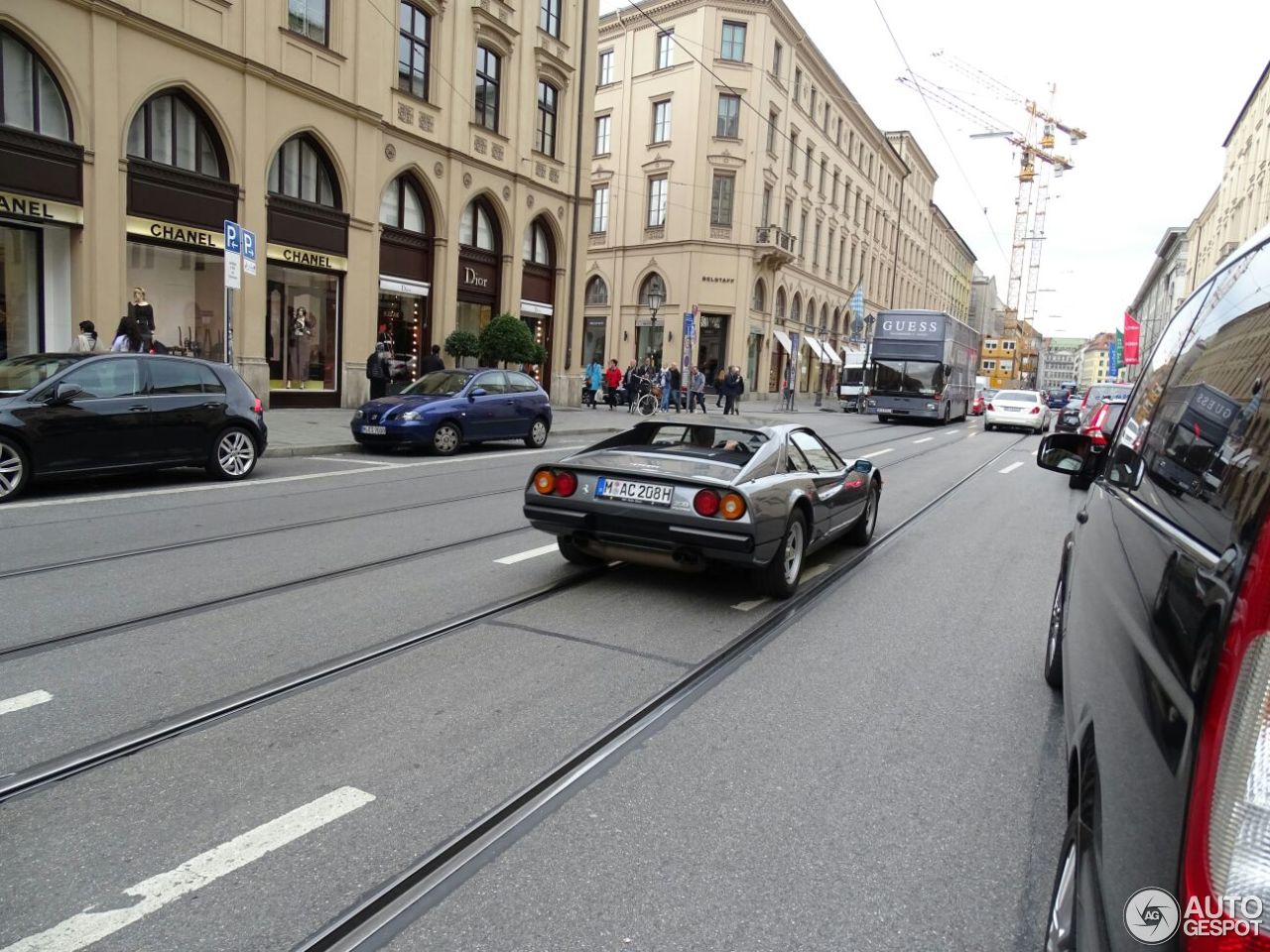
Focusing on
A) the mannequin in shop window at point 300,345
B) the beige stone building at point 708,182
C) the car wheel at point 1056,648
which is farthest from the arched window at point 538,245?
the car wheel at point 1056,648

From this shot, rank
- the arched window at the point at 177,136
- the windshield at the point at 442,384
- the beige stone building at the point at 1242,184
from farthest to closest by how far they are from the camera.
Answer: the beige stone building at the point at 1242,184, the arched window at the point at 177,136, the windshield at the point at 442,384

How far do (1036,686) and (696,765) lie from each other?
7.21 feet

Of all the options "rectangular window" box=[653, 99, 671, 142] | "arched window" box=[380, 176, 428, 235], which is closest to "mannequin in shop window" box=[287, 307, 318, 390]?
"arched window" box=[380, 176, 428, 235]

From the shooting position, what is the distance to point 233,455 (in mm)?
11000

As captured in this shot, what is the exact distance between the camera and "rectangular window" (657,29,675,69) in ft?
141

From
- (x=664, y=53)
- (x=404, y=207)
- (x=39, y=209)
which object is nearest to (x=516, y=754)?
(x=39, y=209)

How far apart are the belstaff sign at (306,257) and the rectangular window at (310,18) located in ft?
15.6

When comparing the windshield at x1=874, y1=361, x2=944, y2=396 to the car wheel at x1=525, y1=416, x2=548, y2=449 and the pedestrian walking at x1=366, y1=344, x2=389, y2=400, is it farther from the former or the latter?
the pedestrian walking at x1=366, y1=344, x2=389, y2=400

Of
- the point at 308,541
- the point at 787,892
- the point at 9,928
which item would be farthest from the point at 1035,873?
the point at 308,541

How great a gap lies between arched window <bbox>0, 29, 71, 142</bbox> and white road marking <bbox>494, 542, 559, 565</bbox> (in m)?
13.7

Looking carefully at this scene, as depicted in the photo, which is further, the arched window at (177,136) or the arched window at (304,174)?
the arched window at (304,174)

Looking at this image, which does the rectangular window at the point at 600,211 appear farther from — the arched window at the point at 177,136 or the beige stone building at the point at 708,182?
the arched window at the point at 177,136

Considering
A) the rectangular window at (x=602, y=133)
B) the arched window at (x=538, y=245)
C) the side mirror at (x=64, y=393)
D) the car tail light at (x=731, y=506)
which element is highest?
the rectangular window at (x=602, y=133)

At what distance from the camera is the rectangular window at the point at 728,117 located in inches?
1665
